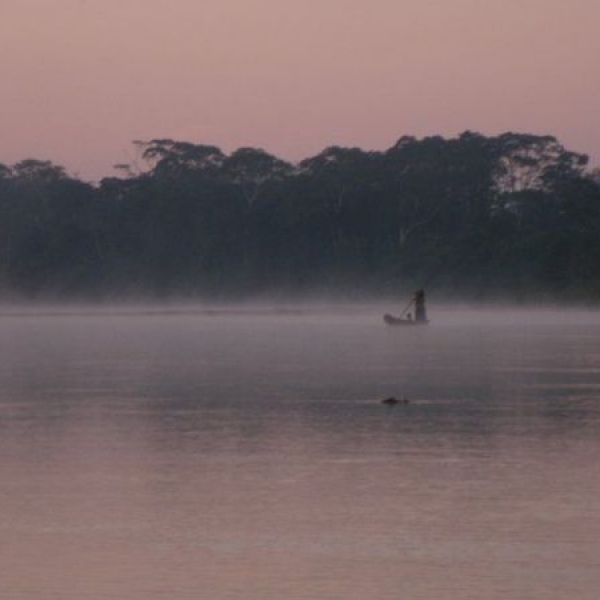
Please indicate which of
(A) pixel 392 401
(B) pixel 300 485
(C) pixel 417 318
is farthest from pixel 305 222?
(B) pixel 300 485

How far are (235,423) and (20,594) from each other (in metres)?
11.5

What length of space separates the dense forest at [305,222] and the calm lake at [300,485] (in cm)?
6813

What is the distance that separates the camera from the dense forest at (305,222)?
337 ft

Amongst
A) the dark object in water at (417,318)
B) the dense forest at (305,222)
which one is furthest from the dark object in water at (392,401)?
the dense forest at (305,222)

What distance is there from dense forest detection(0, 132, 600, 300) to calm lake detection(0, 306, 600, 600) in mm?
68126

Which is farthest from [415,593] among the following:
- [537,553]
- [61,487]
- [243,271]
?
[243,271]

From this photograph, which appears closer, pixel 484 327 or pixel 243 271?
pixel 484 327

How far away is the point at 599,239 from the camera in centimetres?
9681

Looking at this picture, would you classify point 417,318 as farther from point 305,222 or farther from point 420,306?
point 305,222

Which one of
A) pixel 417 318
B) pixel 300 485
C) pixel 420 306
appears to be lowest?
pixel 300 485

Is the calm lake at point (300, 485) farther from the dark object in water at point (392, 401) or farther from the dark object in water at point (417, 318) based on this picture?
the dark object in water at point (417, 318)

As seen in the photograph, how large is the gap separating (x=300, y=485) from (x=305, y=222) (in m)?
92.3

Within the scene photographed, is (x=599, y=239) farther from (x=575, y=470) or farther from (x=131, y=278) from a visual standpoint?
(x=575, y=470)

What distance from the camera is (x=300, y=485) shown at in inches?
646
